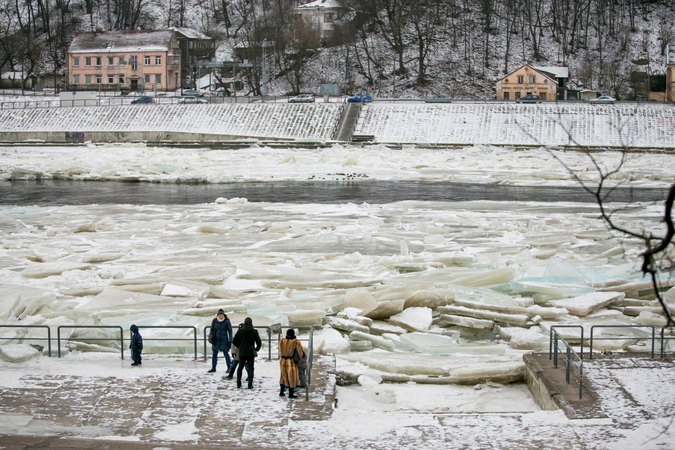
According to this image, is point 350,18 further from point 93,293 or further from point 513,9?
point 93,293

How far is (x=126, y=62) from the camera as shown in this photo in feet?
279

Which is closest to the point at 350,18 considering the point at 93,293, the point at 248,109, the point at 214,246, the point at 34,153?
the point at 248,109

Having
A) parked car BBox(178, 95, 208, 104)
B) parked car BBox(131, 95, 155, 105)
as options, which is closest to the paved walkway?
parked car BBox(178, 95, 208, 104)

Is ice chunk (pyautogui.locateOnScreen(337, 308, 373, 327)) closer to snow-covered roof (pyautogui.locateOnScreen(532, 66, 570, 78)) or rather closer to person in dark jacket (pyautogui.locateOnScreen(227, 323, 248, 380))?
person in dark jacket (pyautogui.locateOnScreen(227, 323, 248, 380))

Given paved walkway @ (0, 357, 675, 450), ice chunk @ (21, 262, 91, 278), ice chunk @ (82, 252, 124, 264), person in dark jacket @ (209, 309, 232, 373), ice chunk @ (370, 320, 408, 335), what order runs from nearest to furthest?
paved walkway @ (0, 357, 675, 450), person in dark jacket @ (209, 309, 232, 373), ice chunk @ (370, 320, 408, 335), ice chunk @ (21, 262, 91, 278), ice chunk @ (82, 252, 124, 264)

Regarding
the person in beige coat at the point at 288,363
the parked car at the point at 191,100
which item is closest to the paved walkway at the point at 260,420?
the person in beige coat at the point at 288,363

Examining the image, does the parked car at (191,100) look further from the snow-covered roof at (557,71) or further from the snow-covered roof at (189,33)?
the snow-covered roof at (557,71)

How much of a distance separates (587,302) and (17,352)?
36.6 feet

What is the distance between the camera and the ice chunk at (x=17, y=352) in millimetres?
14022

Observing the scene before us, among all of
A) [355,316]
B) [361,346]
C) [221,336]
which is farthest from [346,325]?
[221,336]

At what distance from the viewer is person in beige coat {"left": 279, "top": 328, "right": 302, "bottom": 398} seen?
12.0 metres

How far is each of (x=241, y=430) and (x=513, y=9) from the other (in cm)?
8011

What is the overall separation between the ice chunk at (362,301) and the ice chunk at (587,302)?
3913mm

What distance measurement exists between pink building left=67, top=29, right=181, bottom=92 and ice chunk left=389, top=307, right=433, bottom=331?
232ft
